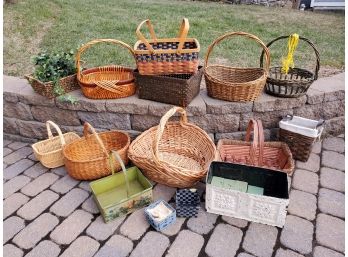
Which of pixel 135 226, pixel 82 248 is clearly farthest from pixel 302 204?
pixel 82 248

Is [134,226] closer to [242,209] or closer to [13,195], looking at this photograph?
[242,209]

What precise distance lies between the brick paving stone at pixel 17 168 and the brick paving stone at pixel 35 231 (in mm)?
769

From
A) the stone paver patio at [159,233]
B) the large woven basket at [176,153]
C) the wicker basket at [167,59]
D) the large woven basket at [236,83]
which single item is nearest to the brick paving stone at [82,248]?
the stone paver patio at [159,233]

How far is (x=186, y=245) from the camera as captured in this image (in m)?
2.34

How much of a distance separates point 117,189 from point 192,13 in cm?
523

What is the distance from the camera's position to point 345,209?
261 cm

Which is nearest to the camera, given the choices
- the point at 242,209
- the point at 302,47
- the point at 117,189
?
the point at 242,209

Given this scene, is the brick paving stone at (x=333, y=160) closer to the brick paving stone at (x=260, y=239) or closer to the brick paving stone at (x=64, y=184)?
the brick paving stone at (x=260, y=239)

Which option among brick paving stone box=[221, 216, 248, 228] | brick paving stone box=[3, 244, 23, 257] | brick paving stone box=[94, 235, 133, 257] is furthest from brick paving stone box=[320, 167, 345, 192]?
brick paving stone box=[3, 244, 23, 257]

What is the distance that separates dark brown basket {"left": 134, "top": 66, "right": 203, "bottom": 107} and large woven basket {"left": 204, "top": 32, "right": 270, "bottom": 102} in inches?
6.8

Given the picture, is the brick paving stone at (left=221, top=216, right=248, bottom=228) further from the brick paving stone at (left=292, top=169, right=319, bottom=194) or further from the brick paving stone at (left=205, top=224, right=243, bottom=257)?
the brick paving stone at (left=292, top=169, right=319, bottom=194)

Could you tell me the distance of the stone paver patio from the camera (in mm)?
2312

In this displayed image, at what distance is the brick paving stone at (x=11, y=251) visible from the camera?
7.63 ft

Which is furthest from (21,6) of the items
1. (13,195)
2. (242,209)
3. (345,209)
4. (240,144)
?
(345,209)
